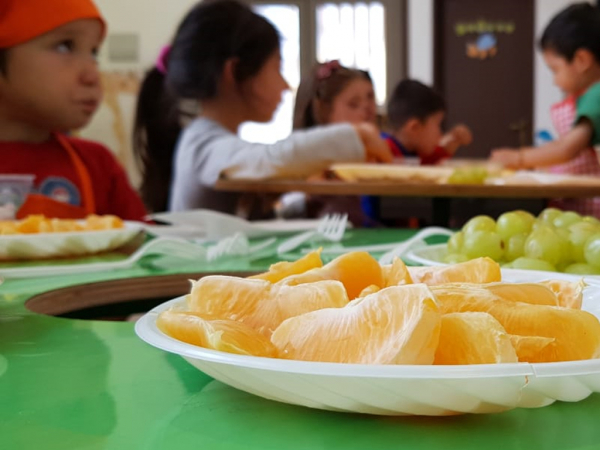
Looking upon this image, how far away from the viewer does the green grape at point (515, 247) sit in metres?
0.86

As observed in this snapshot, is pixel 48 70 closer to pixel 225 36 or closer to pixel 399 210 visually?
pixel 225 36

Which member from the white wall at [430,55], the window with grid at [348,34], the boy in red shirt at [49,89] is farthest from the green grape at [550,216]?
the white wall at [430,55]

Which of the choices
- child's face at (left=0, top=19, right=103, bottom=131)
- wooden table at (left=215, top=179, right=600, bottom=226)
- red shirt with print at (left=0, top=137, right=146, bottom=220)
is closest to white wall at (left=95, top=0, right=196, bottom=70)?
red shirt with print at (left=0, top=137, right=146, bottom=220)

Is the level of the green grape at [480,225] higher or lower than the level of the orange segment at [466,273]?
lower

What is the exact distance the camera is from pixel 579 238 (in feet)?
2.68

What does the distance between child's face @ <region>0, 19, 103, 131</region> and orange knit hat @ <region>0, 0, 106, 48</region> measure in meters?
0.03

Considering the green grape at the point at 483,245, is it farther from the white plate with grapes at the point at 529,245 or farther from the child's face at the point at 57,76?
the child's face at the point at 57,76

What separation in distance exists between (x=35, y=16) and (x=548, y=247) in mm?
1452

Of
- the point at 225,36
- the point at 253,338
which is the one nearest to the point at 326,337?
the point at 253,338

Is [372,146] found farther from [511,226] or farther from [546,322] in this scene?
[546,322]

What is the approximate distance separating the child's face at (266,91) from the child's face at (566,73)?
1.58 meters

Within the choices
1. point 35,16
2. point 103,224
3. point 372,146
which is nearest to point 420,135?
point 372,146

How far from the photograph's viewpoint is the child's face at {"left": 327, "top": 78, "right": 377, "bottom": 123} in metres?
3.04

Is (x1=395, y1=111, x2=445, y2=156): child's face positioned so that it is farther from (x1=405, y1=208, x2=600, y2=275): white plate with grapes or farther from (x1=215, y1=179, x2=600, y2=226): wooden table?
(x1=405, y1=208, x2=600, y2=275): white plate with grapes
